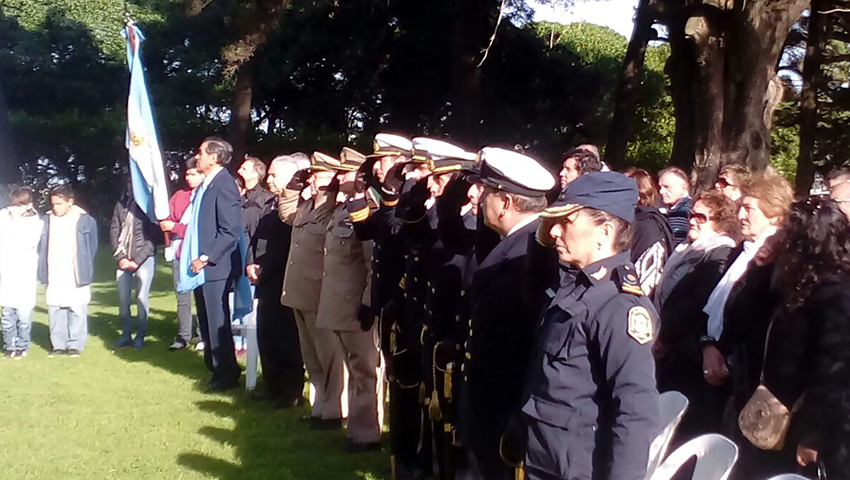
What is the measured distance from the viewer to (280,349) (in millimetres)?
8016

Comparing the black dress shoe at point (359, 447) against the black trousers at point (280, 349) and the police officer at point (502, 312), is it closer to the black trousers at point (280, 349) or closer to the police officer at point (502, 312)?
the black trousers at point (280, 349)

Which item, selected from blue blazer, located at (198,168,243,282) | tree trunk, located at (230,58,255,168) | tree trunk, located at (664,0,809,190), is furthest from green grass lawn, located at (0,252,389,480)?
tree trunk, located at (230,58,255,168)

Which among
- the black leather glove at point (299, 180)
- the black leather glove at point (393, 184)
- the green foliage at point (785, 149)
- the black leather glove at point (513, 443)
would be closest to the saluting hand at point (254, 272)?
the black leather glove at point (299, 180)

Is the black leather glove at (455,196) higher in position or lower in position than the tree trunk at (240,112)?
lower

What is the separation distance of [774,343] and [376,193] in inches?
121

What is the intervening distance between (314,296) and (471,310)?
3.32m

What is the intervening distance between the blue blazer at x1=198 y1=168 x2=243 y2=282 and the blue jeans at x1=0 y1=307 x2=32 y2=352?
10.3 feet

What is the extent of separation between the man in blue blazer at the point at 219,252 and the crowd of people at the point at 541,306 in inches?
1.1

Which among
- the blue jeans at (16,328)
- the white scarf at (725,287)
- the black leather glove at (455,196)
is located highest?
the black leather glove at (455,196)

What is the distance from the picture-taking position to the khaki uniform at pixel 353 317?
21.3 feet

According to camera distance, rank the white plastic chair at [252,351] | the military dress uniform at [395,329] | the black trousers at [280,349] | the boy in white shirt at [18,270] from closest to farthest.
→ the military dress uniform at [395,329] → the black trousers at [280,349] → the white plastic chair at [252,351] → the boy in white shirt at [18,270]

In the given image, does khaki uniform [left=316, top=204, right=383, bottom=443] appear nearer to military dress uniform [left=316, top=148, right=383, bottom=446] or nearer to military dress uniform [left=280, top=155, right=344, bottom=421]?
military dress uniform [left=316, top=148, right=383, bottom=446]

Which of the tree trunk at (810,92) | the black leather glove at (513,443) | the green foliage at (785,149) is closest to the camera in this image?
the black leather glove at (513,443)

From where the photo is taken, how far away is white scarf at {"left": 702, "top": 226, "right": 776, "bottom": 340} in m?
4.26
